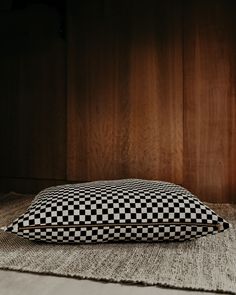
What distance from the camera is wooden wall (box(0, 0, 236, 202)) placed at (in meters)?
2.11

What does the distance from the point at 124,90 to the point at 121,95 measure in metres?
0.04

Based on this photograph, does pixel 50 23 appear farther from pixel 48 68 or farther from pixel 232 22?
pixel 232 22

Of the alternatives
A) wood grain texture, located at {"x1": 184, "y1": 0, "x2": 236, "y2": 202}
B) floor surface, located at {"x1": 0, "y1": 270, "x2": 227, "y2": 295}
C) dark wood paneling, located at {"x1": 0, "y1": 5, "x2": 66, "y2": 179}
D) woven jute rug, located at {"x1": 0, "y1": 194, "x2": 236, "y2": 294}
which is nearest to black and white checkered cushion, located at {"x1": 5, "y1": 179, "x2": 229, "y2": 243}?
woven jute rug, located at {"x1": 0, "y1": 194, "x2": 236, "y2": 294}

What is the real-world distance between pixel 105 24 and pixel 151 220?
163 centimetres

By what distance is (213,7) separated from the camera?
82.4 inches

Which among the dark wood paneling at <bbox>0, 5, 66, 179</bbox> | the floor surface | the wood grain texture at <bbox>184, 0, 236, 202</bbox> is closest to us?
the floor surface

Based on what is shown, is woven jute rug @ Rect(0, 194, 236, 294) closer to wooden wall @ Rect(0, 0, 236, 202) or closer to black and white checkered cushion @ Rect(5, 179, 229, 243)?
black and white checkered cushion @ Rect(5, 179, 229, 243)

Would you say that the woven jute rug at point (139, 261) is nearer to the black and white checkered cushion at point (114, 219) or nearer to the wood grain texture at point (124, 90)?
the black and white checkered cushion at point (114, 219)

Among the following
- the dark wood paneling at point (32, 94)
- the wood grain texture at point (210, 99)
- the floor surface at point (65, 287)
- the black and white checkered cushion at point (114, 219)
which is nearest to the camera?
the floor surface at point (65, 287)

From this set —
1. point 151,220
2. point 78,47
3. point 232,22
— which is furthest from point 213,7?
point 151,220

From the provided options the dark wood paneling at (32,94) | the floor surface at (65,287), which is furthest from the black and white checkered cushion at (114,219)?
the dark wood paneling at (32,94)

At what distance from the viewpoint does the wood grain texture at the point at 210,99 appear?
2078 millimetres

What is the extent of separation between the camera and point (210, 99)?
2109mm

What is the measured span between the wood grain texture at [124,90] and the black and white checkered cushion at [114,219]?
1097 millimetres
